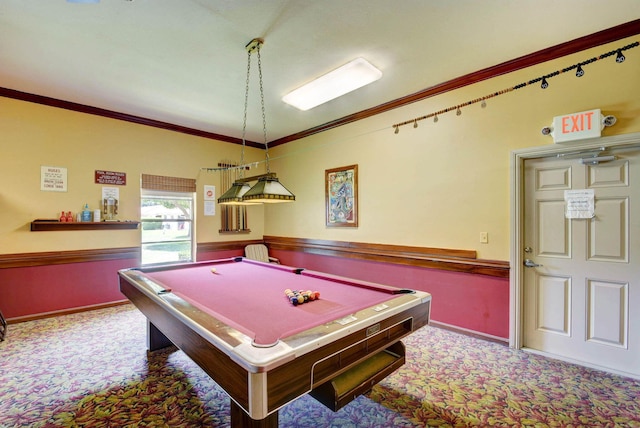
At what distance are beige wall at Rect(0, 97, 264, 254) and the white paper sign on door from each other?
4.82m

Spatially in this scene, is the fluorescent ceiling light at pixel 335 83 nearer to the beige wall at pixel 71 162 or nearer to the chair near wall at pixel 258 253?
the beige wall at pixel 71 162

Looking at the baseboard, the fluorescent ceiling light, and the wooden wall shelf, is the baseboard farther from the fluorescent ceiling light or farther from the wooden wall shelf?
the fluorescent ceiling light

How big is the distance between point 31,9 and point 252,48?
1520 mm

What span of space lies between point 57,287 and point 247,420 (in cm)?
374

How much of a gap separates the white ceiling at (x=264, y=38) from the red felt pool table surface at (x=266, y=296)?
2.01m

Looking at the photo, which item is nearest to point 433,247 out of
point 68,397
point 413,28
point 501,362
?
point 501,362

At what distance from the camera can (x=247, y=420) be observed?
1.36 meters

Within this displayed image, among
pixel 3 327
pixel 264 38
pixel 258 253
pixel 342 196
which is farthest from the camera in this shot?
pixel 258 253

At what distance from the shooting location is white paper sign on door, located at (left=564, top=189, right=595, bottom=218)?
2.45 m

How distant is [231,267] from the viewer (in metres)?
3.16

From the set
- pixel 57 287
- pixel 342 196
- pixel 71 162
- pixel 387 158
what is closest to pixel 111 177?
pixel 71 162

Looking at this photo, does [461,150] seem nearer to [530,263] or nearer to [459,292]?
[530,263]

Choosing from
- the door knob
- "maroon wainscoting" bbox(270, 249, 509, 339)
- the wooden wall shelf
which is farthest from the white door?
the wooden wall shelf

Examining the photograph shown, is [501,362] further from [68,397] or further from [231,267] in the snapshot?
[68,397]
